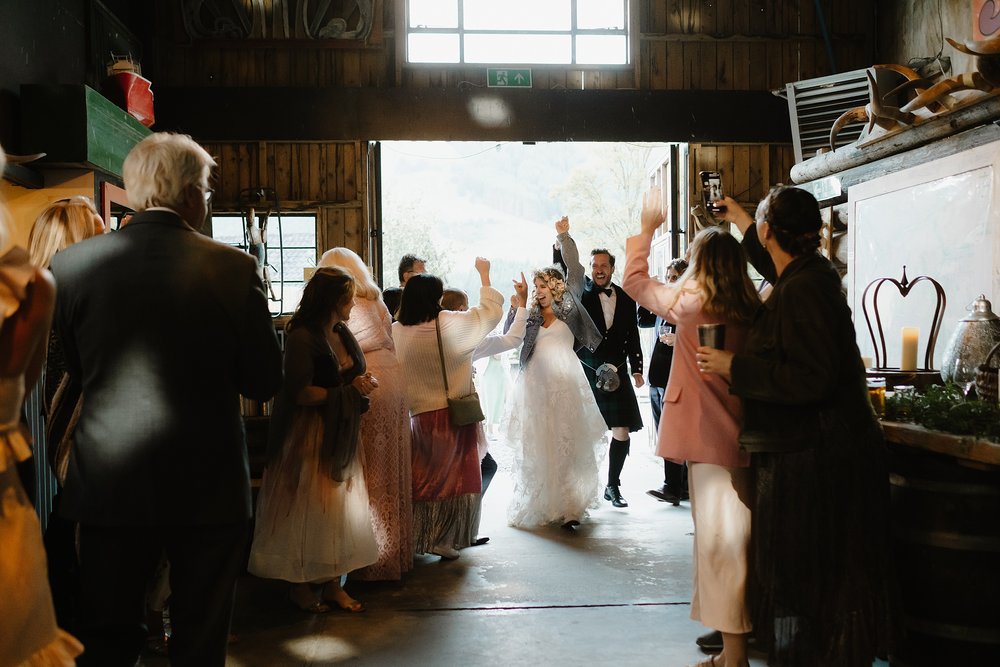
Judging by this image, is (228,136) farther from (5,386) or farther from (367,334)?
(5,386)

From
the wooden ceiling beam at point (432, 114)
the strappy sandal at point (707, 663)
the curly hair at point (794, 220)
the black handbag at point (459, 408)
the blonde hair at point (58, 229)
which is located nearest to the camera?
the curly hair at point (794, 220)

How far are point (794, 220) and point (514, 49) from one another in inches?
247

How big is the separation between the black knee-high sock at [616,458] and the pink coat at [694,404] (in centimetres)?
290

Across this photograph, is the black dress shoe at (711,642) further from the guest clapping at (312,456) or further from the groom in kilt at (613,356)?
the groom in kilt at (613,356)

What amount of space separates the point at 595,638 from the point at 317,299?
1789mm

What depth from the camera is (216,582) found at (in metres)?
2.10

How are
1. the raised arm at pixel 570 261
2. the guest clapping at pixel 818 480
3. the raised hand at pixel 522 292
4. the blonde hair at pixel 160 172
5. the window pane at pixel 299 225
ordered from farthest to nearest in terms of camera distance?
the window pane at pixel 299 225 < the raised arm at pixel 570 261 < the raised hand at pixel 522 292 < the guest clapping at pixel 818 480 < the blonde hair at pixel 160 172

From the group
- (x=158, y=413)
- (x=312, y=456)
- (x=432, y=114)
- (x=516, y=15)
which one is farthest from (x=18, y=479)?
(x=516, y=15)

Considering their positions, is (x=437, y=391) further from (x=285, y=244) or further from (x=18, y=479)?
(x=285, y=244)

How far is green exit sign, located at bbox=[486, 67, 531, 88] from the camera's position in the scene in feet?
27.1

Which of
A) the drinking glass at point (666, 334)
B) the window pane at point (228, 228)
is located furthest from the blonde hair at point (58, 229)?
the window pane at point (228, 228)

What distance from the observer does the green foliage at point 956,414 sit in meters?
2.60

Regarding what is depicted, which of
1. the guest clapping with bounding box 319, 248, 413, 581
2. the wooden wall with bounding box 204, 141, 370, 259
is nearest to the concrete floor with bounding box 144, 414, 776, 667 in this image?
the guest clapping with bounding box 319, 248, 413, 581

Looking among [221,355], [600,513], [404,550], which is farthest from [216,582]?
[600,513]
